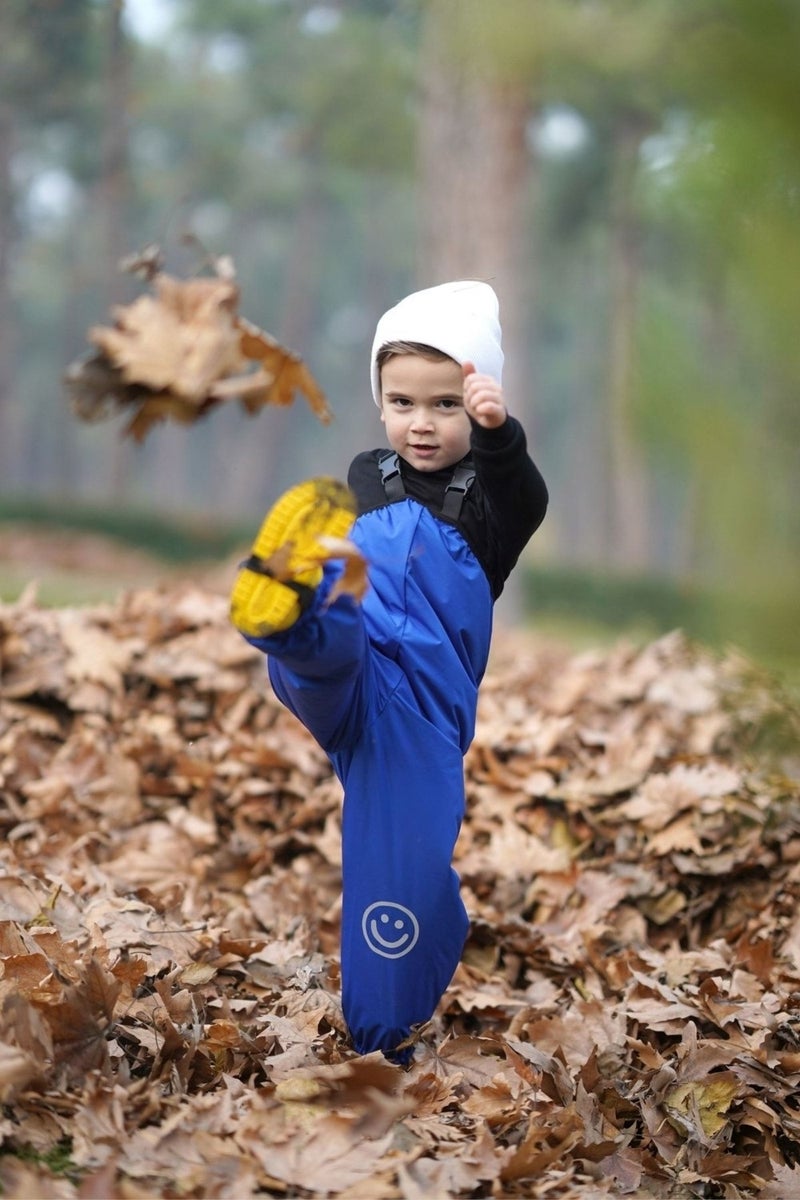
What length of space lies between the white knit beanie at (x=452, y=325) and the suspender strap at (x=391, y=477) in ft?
0.72

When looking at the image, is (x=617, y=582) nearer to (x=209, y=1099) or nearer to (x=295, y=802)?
(x=295, y=802)

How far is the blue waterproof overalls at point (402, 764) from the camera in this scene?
2578 millimetres

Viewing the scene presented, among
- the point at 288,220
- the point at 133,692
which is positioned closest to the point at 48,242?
the point at 288,220

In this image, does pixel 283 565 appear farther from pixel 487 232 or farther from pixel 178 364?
pixel 487 232

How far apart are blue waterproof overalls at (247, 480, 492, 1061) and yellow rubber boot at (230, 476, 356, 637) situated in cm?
34

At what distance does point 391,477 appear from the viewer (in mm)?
2783

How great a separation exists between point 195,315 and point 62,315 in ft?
130

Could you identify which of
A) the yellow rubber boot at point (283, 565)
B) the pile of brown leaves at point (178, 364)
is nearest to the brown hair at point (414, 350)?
the yellow rubber boot at point (283, 565)

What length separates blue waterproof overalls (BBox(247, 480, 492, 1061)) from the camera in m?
2.58

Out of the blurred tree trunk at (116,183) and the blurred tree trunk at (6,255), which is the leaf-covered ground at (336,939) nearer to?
the blurred tree trunk at (116,183)

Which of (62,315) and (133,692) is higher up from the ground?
(62,315)

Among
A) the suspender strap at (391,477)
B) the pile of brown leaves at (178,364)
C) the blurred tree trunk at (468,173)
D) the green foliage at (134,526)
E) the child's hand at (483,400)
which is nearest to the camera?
the child's hand at (483,400)

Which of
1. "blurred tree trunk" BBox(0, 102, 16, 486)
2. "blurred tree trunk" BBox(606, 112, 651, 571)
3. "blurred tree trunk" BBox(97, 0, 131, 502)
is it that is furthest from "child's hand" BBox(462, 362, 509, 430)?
"blurred tree trunk" BBox(0, 102, 16, 486)

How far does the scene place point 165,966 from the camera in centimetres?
271
